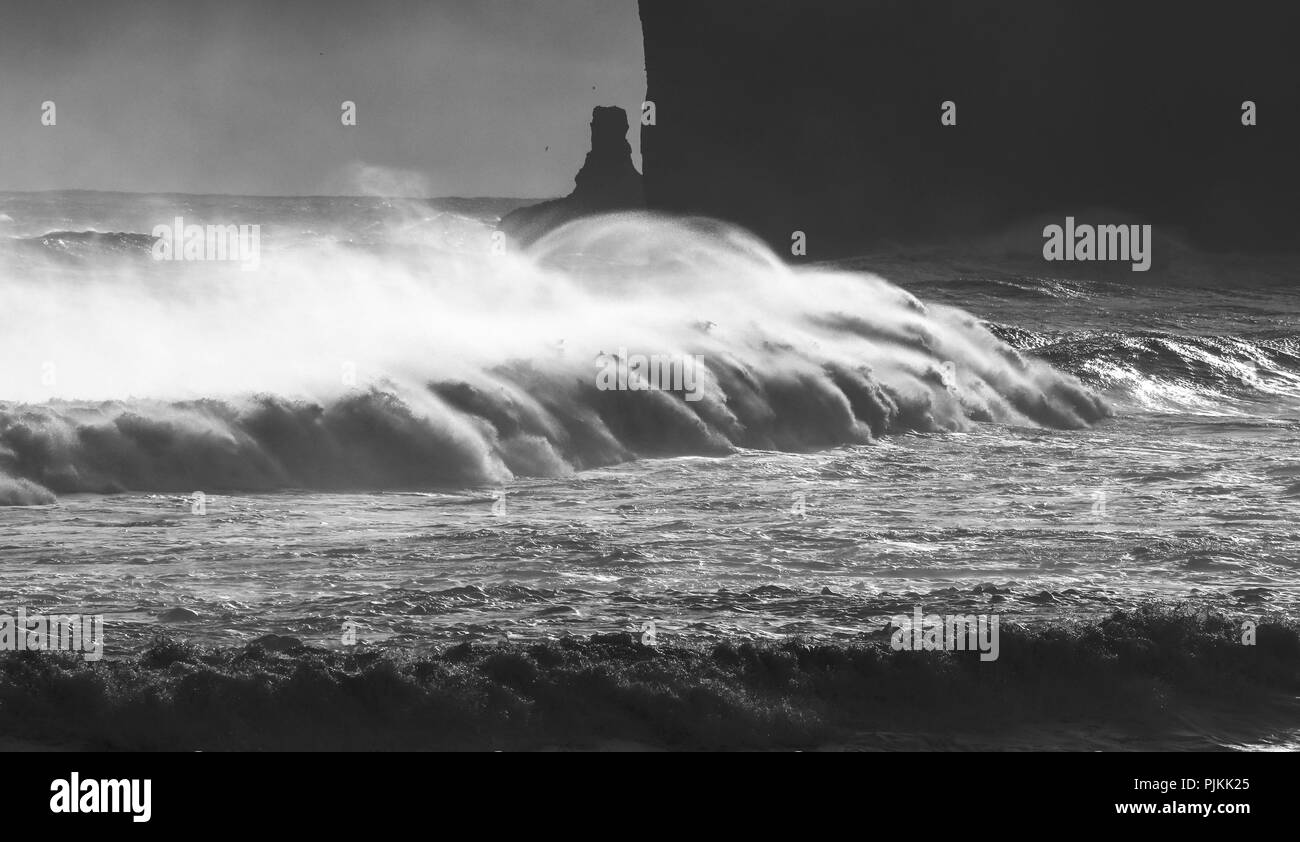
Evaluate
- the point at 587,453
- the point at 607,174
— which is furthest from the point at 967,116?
the point at 587,453

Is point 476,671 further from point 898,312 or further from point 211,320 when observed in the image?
point 898,312

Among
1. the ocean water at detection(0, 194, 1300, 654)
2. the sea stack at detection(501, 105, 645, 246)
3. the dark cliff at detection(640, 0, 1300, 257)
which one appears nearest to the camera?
the ocean water at detection(0, 194, 1300, 654)

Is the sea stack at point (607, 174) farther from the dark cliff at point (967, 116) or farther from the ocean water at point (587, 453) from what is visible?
the ocean water at point (587, 453)

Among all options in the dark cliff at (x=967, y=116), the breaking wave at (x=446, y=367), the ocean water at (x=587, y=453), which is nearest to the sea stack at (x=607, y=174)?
the dark cliff at (x=967, y=116)

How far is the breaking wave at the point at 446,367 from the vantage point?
1348cm

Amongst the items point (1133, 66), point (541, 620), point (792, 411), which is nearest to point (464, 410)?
point (792, 411)

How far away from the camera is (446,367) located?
638 inches

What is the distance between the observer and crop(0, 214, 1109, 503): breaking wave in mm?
13484

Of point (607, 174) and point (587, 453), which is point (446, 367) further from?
point (607, 174)

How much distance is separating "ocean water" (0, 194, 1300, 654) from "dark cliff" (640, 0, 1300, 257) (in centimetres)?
3366

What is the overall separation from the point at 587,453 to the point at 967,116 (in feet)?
165

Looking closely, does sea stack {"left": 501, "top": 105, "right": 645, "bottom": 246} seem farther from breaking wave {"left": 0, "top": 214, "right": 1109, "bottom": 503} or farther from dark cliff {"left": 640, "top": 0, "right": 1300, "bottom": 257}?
breaking wave {"left": 0, "top": 214, "right": 1109, "bottom": 503}

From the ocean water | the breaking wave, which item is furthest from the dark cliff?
the breaking wave
